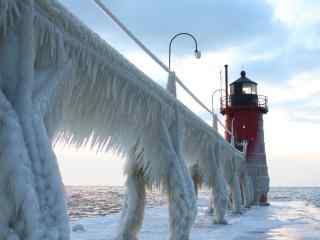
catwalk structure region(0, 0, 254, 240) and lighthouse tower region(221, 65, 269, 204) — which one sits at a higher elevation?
lighthouse tower region(221, 65, 269, 204)

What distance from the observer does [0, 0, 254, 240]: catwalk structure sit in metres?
4.61

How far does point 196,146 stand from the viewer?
14.8m

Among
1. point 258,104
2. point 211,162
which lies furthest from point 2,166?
point 258,104

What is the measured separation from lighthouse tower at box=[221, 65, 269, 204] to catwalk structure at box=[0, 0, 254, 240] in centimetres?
2367

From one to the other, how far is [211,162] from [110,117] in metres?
8.37

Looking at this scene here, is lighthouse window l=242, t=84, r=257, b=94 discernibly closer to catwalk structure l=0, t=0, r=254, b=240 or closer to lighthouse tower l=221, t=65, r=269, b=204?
lighthouse tower l=221, t=65, r=269, b=204

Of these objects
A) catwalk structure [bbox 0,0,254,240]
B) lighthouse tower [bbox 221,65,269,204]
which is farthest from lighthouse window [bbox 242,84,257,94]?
catwalk structure [bbox 0,0,254,240]

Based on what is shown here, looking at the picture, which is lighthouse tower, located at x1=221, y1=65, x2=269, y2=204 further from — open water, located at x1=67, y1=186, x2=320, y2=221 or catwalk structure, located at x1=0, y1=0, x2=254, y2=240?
catwalk structure, located at x1=0, y1=0, x2=254, y2=240

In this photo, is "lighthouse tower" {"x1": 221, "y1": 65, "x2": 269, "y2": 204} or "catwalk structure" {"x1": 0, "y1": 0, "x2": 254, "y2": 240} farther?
"lighthouse tower" {"x1": 221, "y1": 65, "x2": 269, "y2": 204}

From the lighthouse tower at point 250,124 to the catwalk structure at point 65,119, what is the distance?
23666 mm

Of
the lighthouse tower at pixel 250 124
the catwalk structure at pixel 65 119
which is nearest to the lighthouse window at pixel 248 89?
the lighthouse tower at pixel 250 124

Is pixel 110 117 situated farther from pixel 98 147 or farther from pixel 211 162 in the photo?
pixel 211 162

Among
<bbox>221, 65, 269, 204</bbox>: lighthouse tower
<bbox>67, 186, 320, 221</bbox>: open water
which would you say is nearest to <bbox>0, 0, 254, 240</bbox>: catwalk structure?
<bbox>67, 186, 320, 221</bbox>: open water

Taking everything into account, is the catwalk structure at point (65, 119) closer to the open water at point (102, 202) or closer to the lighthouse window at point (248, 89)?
the open water at point (102, 202)
